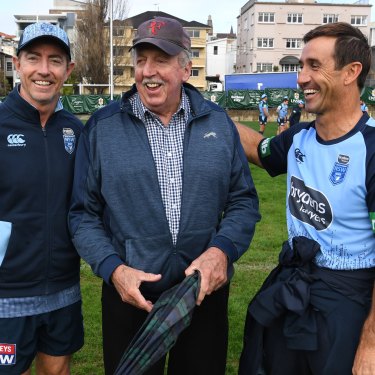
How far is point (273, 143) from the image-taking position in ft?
10.2

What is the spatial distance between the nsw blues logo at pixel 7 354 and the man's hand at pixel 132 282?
0.84 meters

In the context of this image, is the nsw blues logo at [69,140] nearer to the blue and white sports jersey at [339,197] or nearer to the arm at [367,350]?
the blue and white sports jersey at [339,197]

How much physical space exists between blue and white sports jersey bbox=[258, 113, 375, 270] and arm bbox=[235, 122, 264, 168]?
1.91 ft

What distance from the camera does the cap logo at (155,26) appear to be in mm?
2641

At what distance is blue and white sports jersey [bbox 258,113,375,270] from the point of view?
2.43 metres

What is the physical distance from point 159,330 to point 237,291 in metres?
3.63

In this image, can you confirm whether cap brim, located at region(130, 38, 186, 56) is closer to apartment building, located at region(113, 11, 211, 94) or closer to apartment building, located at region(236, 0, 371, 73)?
apartment building, located at region(113, 11, 211, 94)

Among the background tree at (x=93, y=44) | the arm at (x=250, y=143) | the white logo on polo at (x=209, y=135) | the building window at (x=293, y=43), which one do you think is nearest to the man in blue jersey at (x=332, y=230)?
the white logo on polo at (x=209, y=135)

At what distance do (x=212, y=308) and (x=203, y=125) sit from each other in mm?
1022

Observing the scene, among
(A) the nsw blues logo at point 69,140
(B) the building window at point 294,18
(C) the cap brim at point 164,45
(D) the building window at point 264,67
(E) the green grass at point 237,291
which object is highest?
(B) the building window at point 294,18

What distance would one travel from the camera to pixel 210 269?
2539 millimetres

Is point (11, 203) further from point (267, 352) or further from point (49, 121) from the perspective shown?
point (267, 352)

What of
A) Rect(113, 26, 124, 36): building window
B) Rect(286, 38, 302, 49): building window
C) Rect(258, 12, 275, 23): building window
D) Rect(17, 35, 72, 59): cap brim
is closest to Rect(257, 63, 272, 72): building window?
Rect(286, 38, 302, 49): building window

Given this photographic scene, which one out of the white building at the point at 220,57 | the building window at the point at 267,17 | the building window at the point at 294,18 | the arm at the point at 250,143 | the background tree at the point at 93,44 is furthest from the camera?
the white building at the point at 220,57
